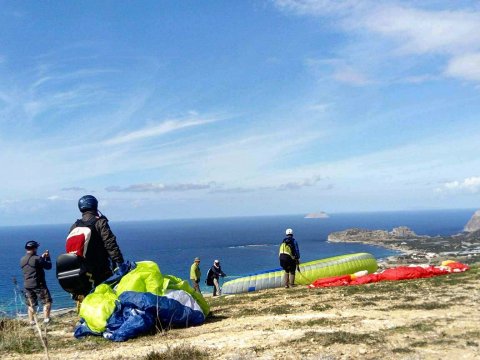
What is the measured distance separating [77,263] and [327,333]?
16.5 ft

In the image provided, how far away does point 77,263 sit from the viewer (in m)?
8.00

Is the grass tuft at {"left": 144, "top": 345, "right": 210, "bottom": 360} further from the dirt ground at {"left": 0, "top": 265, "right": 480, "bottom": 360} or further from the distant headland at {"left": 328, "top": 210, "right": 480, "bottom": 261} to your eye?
the distant headland at {"left": 328, "top": 210, "right": 480, "bottom": 261}

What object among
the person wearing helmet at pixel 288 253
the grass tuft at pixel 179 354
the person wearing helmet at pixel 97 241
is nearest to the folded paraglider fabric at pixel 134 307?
the person wearing helmet at pixel 97 241

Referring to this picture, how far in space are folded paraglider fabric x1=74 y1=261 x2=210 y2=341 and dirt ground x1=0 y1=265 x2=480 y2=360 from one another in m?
0.26

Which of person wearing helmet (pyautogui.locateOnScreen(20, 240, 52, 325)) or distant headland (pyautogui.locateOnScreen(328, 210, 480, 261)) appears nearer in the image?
person wearing helmet (pyautogui.locateOnScreen(20, 240, 52, 325))

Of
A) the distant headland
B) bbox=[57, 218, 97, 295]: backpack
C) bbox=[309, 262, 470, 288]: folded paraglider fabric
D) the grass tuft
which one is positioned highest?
bbox=[57, 218, 97, 295]: backpack

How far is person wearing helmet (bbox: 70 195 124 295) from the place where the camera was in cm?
878

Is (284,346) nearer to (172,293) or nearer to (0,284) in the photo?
(172,293)

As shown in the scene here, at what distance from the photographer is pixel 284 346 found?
7.78 m

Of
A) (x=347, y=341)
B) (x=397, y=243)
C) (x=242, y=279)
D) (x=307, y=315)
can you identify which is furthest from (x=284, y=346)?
(x=397, y=243)

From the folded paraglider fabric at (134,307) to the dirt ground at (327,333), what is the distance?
0.26 meters

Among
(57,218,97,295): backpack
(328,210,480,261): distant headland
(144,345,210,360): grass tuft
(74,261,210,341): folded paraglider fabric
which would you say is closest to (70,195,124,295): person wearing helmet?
(57,218,97,295): backpack

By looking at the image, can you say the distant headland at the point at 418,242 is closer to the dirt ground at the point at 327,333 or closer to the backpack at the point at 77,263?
the dirt ground at the point at 327,333

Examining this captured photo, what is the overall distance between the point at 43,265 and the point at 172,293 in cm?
486
